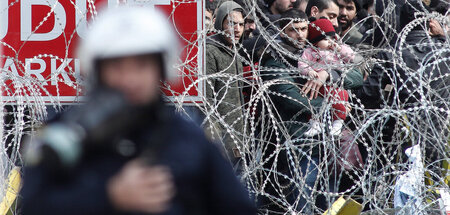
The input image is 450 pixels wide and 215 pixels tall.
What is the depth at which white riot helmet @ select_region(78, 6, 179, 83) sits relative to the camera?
6.23 feet

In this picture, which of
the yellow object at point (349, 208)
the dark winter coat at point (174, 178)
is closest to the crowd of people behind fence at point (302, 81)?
the yellow object at point (349, 208)

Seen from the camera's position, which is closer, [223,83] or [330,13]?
[223,83]

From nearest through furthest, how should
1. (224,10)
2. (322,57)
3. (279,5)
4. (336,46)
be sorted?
(322,57), (336,46), (224,10), (279,5)

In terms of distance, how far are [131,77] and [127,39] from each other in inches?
3.4

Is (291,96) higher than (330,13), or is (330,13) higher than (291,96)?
(330,13)

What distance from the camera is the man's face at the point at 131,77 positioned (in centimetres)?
189

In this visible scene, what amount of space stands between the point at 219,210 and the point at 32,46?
3.49 m

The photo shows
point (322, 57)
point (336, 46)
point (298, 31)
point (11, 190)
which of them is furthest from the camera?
point (298, 31)

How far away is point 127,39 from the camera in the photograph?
6.26ft

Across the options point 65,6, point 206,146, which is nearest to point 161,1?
point 65,6

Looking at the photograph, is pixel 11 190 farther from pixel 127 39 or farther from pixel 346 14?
pixel 346 14

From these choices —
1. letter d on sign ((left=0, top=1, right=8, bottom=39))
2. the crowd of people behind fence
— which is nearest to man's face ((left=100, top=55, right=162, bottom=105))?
the crowd of people behind fence

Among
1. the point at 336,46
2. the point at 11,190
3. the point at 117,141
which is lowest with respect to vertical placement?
the point at 11,190

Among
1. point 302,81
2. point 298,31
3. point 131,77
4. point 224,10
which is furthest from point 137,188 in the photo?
point 224,10
